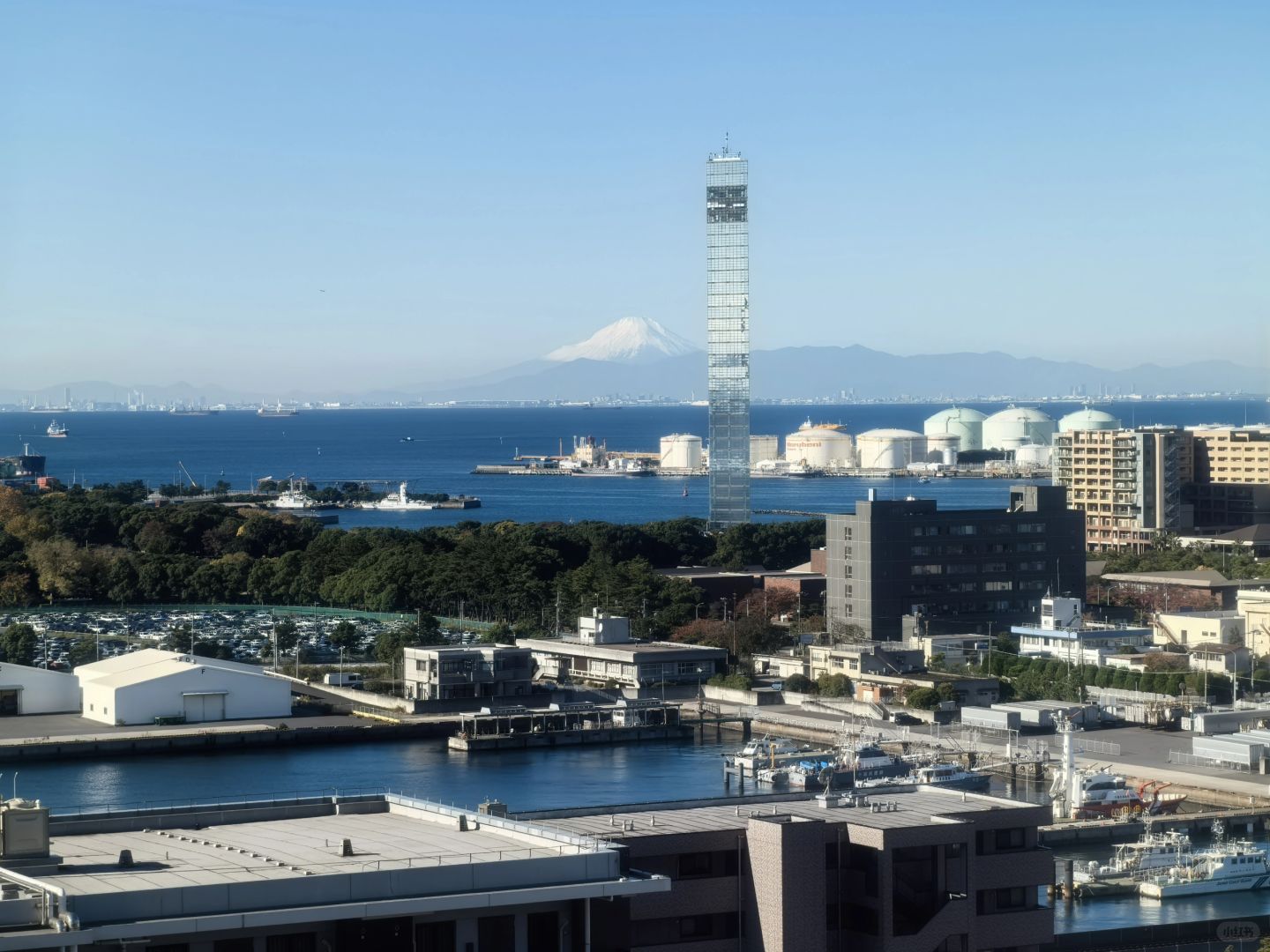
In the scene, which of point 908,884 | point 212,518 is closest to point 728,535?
point 212,518

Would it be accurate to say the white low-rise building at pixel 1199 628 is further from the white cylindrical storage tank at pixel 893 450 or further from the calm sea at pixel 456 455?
the white cylindrical storage tank at pixel 893 450

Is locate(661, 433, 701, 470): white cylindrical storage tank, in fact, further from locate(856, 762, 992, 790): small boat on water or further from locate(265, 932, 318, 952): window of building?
locate(265, 932, 318, 952): window of building

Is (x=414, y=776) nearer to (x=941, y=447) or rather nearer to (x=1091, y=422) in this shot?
(x=1091, y=422)

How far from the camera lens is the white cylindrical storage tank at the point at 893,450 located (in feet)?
175

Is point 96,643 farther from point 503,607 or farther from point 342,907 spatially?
point 342,907

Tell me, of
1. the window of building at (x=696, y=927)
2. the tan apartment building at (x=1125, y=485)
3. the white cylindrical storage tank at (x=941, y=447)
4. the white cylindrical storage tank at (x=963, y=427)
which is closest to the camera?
the window of building at (x=696, y=927)


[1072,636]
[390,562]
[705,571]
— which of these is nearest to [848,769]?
[1072,636]

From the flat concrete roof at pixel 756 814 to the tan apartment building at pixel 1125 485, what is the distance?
20.9 meters

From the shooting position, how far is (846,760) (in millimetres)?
11547

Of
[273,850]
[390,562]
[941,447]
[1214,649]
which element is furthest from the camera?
[941,447]

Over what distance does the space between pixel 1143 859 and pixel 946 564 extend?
7.84 m

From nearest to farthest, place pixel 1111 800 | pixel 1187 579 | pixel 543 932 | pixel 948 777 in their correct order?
1. pixel 543 932
2. pixel 1111 800
3. pixel 948 777
4. pixel 1187 579

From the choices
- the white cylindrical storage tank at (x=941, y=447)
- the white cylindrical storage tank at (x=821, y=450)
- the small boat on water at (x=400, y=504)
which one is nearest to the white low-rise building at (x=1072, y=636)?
the small boat on water at (x=400, y=504)

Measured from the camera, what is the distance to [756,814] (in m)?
4.98
